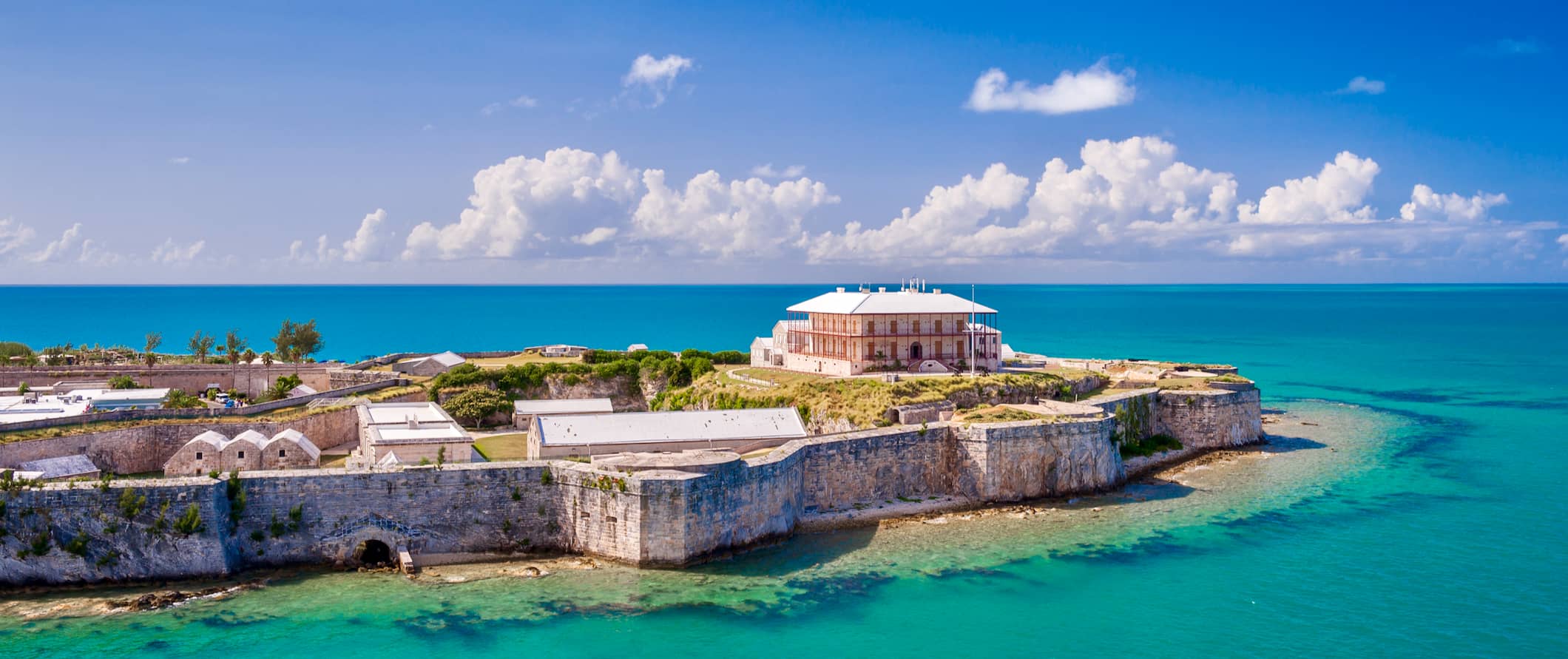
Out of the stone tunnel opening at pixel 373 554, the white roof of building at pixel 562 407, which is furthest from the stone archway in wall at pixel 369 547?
the white roof of building at pixel 562 407

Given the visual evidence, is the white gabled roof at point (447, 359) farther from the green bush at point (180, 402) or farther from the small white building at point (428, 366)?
the green bush at point (180, 402)

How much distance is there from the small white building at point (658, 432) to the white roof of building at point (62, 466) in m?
13.9

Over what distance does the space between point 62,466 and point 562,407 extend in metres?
19.7

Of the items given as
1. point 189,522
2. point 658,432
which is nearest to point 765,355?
point 658,432

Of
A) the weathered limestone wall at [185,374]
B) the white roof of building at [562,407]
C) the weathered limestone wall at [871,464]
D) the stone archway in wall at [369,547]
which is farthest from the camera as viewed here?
the weathered limestone wall at [185,374]

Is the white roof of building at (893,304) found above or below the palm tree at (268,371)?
above

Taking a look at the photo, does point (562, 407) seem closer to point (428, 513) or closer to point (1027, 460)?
point (428, 513)

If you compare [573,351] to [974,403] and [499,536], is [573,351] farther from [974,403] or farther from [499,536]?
[499,536]

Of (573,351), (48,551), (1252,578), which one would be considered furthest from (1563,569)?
(573,351)

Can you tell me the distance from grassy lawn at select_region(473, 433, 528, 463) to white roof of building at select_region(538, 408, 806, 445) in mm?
2460

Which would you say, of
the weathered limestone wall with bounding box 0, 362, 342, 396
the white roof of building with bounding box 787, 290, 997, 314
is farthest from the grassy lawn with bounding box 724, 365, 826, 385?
the weathered limestone wall with bounding box 0, 362, 342, 396

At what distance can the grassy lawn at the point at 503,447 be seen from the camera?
38.4 meters

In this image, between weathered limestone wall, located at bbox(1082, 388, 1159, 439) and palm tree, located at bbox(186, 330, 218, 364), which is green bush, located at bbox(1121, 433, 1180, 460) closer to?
weathered limestone wall, located at bbox(1082, 388, 1159, 439)

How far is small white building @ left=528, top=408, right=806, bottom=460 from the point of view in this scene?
35188 millimetres
